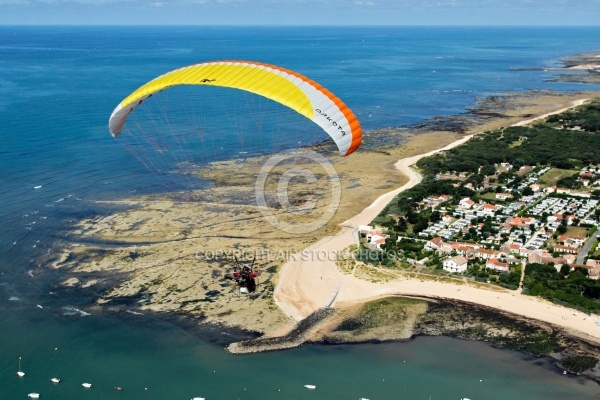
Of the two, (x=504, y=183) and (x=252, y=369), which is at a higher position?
(x=504, y=183)

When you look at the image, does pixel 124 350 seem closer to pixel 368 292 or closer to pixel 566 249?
pixel 368 292

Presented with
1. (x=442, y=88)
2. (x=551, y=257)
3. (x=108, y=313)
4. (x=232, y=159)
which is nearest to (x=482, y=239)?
(x=551, y=257)

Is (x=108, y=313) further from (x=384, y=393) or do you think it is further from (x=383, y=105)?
(x=383, y=105)

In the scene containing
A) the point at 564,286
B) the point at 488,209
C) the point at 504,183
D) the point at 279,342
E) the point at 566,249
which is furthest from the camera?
the point at 504,183

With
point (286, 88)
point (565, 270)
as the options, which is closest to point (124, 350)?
point (286, 88)

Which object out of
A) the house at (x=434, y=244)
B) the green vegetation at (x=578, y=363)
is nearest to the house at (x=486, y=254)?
the house at (x=434, y=244)

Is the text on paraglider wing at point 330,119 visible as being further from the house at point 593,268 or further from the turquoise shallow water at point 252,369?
the house at point 593,268
